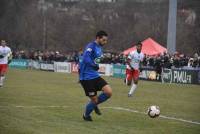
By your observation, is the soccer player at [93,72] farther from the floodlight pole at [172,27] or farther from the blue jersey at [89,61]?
the floodlight pole at [172,27]

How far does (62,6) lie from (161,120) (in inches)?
3094

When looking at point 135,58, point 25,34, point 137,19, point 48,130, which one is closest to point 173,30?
point 135,58

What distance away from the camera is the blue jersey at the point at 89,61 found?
44.5 ft

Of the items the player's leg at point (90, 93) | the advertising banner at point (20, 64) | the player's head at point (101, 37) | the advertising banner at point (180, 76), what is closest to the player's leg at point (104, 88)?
the player's leg at point (90, 93)

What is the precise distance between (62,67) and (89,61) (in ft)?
126

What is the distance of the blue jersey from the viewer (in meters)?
13.6

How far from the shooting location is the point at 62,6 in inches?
3617

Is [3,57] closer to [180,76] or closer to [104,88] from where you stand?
[104,88]

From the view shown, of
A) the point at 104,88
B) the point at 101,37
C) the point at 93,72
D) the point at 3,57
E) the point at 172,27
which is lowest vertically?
the point at 104,88

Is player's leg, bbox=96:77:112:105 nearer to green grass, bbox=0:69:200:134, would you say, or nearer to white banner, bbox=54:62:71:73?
green grass, bbox=0:69:200:134

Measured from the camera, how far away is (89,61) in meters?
13.6

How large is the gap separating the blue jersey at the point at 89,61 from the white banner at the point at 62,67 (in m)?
36.9

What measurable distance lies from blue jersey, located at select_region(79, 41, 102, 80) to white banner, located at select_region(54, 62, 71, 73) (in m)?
36.9

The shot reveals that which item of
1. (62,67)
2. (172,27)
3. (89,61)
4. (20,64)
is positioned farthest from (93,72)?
(20,64)
